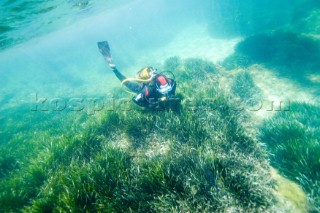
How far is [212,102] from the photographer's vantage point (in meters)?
8.15

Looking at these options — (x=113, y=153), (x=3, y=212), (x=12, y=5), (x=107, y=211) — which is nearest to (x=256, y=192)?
(x=107, y=211)

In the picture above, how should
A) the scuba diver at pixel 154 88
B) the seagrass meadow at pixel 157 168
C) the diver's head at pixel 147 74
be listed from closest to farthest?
the seagrass meadow at pixel 157 168, the scuba diver at pixel 154 88, the diver's head at pixel 147 74

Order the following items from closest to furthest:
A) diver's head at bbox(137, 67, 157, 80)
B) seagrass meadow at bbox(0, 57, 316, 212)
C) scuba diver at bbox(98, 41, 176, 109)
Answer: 1. seagrass meadow at bbox(0, 57, 316, 212)
2. scuba diver at bbox(98, 41, 176, 109)
3. diver's head at bbox(137, 67, 157, 80)

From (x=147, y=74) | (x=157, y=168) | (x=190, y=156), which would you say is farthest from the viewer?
(x=147, y=74)

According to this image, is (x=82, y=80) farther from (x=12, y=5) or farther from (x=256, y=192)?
(x=256, y=192)

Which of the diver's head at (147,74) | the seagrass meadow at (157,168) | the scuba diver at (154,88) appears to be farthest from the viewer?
the diver's head at (147,74)

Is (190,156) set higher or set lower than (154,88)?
lower

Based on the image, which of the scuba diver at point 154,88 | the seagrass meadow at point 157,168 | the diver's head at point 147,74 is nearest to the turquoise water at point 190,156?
the seagrass meadow at point 157,168

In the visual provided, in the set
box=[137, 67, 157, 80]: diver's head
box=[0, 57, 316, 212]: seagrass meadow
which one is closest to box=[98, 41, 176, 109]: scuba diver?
box=[137, 67, 157, 80]: diver's head

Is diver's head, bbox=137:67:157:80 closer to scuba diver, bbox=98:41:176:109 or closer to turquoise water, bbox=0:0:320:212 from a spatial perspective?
scuba diver, bbox=98:41:176:109

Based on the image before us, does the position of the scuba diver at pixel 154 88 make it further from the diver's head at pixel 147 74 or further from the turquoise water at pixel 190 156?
the turquoise water at pixel 190 156

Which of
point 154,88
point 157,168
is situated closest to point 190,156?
point 157,168

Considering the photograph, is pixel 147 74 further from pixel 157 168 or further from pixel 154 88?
pixel 157 168

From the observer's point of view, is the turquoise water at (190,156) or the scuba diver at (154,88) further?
the scuba diver at (154,88)
